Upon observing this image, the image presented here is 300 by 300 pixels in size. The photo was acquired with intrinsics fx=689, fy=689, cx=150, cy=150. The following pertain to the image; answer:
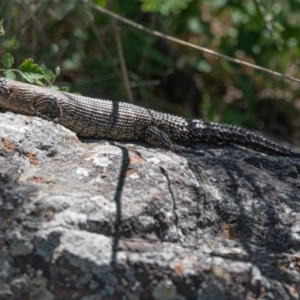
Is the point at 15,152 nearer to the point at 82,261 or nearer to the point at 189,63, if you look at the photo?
the point at 82,261

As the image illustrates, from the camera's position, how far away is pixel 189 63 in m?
9.85

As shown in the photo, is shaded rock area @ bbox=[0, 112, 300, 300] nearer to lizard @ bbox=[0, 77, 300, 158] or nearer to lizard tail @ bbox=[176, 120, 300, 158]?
Result: lizard @ bbox=[0, 77, 300, 158]

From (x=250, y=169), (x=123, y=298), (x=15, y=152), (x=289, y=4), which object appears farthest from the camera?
(x=289, y=4)

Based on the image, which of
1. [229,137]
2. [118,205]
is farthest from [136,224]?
[229,137]

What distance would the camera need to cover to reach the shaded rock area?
3555 mm

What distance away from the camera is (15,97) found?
18.4ft

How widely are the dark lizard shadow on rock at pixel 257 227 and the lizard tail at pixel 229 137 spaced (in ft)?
4.08

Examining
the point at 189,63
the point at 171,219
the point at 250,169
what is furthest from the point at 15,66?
the point at 171,219

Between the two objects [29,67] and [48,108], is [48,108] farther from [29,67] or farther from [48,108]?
[29,67]

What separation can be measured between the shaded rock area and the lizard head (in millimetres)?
745

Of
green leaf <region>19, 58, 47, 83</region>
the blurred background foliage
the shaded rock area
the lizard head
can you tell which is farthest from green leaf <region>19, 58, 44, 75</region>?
the blurred background foliage

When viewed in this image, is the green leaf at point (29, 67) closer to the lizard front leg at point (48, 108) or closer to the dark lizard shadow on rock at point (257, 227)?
the lizard front leg at point (48, 108)

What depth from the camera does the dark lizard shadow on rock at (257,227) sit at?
12.5 ft

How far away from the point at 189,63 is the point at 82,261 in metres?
6.62
